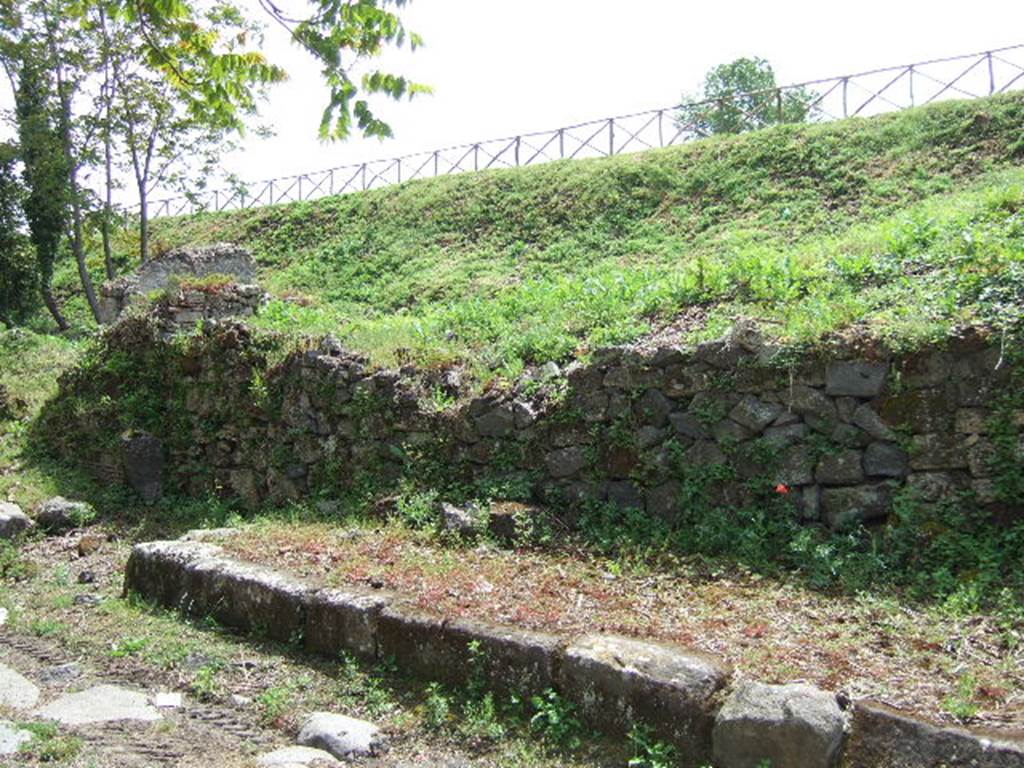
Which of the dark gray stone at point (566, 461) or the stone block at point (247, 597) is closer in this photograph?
the stone block at point (247, 597)

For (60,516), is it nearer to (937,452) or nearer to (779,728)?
(779,728)

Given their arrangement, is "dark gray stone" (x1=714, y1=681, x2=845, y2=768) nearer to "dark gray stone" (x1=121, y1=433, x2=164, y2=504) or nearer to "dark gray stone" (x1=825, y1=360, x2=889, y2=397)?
"dark gray stone" (x1=825, y1=360, x2=889, y2=397)

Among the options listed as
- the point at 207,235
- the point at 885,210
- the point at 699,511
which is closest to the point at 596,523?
the point at 699,511

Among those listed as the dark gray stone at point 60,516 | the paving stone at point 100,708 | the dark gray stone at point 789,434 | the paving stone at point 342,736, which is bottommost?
the paving stone at point 342,736

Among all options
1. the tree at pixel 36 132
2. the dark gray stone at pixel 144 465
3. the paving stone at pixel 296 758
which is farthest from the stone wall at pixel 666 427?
the tree at pixel 36 132

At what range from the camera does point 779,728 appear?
152 inches

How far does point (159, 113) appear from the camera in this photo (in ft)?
71.0

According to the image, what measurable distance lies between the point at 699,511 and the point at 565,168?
17211mm

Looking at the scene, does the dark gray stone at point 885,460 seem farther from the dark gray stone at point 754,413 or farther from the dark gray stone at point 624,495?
the dark gray stone at point 624,495

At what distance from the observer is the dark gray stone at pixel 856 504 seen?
615cm

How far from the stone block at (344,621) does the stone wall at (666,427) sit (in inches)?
87.9

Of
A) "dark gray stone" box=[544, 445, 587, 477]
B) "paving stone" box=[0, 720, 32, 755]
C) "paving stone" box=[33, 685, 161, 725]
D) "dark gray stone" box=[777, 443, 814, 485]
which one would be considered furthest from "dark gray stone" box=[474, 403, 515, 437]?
"paving stone" box=[0, 720, 32, 755]

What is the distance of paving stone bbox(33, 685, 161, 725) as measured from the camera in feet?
15.9

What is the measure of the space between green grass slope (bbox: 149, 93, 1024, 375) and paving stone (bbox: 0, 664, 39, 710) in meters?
4.53
